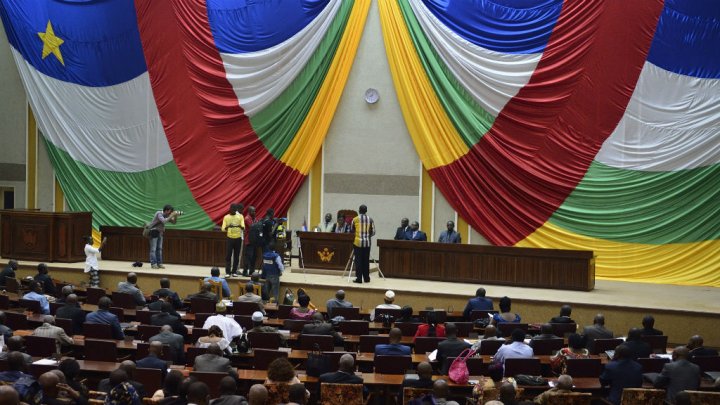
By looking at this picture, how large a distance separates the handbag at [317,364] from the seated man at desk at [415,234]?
9029 mm

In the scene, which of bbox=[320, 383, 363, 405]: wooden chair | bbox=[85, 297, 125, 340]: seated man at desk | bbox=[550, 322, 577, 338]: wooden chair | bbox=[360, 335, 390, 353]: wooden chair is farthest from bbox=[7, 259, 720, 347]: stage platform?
bbox=[320, 383, 363, 405]: wooden chair

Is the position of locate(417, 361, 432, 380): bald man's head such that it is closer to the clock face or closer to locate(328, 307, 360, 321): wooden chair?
locate(328, 307, 360, 321): wooden chair

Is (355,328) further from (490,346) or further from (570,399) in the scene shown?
Answer: (570,399)

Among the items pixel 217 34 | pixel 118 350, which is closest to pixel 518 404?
pixel 118 350

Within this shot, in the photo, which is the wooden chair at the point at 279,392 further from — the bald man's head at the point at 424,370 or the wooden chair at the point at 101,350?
the wooden chair at the point at 101,350

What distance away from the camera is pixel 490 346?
1139cm

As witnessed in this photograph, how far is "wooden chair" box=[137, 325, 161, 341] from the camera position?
1211 centimetres

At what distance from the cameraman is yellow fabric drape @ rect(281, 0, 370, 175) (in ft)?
10.7

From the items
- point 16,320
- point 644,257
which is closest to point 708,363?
point 644,257

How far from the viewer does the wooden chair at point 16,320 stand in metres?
12.9

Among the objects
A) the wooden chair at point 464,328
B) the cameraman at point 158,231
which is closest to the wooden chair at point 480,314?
A: the wooden chair at point 464,328

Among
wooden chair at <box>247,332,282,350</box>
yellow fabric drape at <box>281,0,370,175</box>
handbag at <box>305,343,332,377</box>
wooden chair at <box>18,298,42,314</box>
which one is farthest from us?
yellow fabric drape at <box>281,0,370,175</box>

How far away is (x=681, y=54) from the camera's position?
18.9 meters

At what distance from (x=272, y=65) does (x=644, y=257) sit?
365 inches
